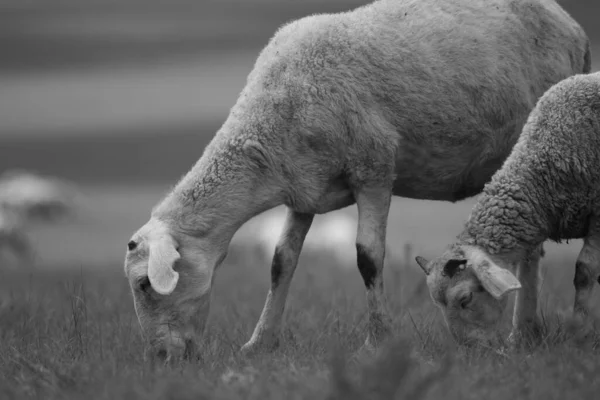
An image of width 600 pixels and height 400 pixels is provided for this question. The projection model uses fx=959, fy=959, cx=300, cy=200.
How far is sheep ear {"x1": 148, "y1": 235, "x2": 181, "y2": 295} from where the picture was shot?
531 cm

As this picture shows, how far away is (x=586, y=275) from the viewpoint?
5516 mm

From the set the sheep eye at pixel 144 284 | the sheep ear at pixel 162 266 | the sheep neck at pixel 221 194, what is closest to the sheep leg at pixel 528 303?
the sheep neck at pixel 221 194

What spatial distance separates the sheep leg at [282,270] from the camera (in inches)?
253

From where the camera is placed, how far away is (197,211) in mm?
5820

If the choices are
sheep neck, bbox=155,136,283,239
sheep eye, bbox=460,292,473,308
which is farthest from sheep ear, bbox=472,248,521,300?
sheep neck, bbox=155,136,283,239

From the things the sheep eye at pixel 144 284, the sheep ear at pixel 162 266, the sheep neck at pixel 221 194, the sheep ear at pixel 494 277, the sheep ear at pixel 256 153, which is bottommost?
the sheep ear at pixel 494 277

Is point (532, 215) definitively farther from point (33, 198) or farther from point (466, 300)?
point (33, 198)

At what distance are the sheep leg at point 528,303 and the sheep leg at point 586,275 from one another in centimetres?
43

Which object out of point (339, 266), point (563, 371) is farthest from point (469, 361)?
point (339, 266)

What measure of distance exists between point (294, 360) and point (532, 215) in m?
1.70

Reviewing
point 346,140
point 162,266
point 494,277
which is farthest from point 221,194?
point 494,277

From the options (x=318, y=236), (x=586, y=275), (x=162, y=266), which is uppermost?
(x=162, y=266)

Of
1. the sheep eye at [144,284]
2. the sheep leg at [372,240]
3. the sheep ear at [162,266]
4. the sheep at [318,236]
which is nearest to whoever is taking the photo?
the sheep ear at [162,266]

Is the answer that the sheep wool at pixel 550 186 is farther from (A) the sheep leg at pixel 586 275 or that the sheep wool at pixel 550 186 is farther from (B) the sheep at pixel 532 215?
(A) the sheep leg at pixel 586 275
